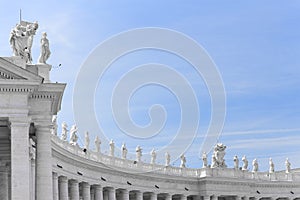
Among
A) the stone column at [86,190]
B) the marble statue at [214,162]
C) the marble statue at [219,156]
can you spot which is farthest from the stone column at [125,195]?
the marble statue at [219,156]

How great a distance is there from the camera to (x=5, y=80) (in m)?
69.2

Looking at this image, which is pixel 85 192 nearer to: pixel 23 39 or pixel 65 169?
pixel 65 169

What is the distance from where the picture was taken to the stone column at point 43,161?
72.1m

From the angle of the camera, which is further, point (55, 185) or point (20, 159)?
point (55, 185)

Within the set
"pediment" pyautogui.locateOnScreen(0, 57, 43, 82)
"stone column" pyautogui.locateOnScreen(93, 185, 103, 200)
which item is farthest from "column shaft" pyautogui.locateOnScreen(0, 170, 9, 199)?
"stone column" pyautogui.locateOnScreen(93, 185, 103, 200)

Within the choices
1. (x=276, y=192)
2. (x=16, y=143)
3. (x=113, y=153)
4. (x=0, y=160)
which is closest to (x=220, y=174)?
(x=276, y=192)

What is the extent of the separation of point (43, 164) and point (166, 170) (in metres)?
74.4

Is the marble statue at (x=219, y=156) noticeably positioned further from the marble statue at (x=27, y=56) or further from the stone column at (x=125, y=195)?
the marble statue at (x=27, y=56)

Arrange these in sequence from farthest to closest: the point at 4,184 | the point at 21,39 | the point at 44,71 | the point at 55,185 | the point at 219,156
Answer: the point at 219,156 < the point at 55,185 < the point at 4,184 < the point at 44,71 < the point at 21,39

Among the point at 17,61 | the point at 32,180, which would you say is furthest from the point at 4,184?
the point at 17,61

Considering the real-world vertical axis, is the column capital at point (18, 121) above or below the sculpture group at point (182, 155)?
below

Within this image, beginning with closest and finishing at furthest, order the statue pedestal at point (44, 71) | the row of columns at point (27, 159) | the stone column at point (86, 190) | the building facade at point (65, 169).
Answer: the row of columns at point (27, 159), the building facade at point (65, 169), the statue pedestal at point (44, 71), the stone column at point (86, 190)

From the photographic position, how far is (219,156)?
15812 cm

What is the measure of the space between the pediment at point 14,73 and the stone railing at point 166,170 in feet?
94.3
